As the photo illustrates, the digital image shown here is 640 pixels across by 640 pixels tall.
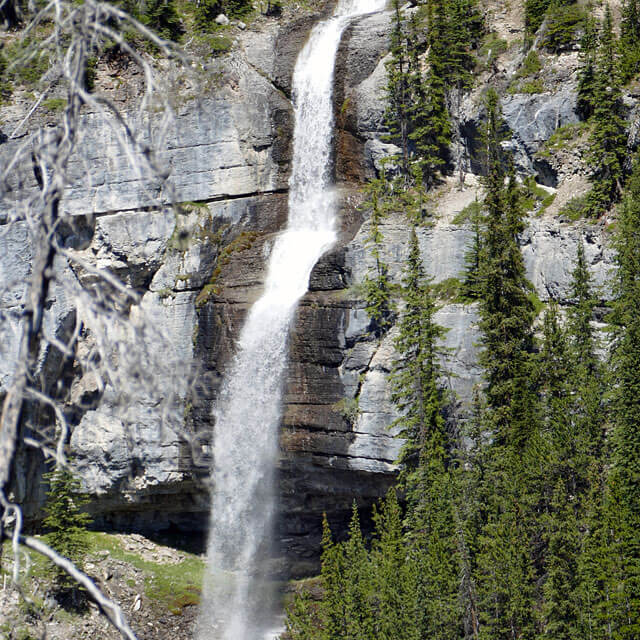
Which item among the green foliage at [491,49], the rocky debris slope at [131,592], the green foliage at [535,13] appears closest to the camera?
the rocky debris slope at [131,592]

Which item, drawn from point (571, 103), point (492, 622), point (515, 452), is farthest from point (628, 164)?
point (492, 622)

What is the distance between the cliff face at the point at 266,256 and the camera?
1455 inches

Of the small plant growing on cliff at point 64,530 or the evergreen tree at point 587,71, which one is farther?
the evergreen tree at point 587,71

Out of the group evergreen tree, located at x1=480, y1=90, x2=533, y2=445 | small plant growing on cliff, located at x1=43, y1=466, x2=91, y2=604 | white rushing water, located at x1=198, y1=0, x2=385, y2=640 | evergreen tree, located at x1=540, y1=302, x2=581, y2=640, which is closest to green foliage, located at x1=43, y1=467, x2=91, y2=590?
small plant growing on cliff, located at x1=43, y1=466, x2=91, y2=604

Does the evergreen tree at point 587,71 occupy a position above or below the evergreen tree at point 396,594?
above

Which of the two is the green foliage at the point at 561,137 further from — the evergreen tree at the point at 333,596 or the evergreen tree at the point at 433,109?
the evergreen tree at the point at 333,596

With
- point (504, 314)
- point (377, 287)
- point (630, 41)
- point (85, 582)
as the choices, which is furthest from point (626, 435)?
point (85, 582)

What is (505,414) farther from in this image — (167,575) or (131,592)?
(131,592)

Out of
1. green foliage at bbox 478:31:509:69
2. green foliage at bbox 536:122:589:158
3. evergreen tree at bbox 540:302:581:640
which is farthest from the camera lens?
green foliage at bbox 478:31:509:69

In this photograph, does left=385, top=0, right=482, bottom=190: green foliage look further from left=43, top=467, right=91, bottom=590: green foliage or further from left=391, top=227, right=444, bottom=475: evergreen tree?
left=43, top=467, right=91, bottom=590: green foliage

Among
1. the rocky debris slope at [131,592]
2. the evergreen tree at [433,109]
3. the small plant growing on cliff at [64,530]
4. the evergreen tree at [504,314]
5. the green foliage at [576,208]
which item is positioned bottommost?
the rocky debris slope at [131,592]

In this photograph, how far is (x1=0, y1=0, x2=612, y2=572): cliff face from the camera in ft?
121

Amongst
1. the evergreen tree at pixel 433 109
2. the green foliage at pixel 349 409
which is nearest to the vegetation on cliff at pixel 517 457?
the evergreen tree at pixel 433 109

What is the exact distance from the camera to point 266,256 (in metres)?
42.5
